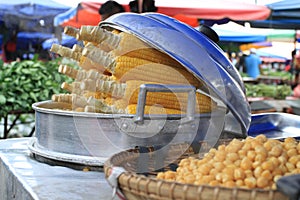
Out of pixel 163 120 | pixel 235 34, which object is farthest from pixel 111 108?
pixel 235 34

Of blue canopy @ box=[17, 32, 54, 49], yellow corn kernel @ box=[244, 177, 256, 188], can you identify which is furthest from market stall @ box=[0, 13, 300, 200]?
blue canopy @ box=[17, 32, 54, 49]

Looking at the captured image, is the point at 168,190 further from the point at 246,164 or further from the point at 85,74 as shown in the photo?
the point at 85,74

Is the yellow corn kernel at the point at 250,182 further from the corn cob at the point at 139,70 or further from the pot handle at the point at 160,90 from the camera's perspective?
the corn cob at the point at 139,70

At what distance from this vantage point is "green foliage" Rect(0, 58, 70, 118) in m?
3.47

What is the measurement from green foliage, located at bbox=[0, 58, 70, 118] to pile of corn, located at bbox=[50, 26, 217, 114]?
2219 mm

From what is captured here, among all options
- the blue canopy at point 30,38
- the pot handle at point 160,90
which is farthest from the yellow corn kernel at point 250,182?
the blue canopy at point 30,38

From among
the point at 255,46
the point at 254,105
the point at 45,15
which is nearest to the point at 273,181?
the point at 254,105

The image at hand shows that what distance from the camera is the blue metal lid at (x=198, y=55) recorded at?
1.23m

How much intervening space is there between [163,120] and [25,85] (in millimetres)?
2607

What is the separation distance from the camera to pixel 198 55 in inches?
49.5

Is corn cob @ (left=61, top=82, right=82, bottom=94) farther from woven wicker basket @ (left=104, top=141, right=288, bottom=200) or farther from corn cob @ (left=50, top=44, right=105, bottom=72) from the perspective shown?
woven wicker basket @ (left=104, top=141, right=288, bottom=200)

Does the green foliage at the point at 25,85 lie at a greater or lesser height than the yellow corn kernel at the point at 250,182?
lesser

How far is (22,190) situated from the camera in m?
1.20

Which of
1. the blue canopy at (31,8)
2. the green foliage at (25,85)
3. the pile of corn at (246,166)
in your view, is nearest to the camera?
the pile of corn at (246,166)
